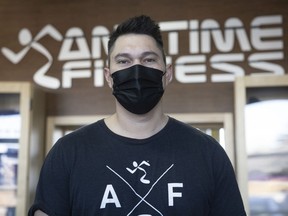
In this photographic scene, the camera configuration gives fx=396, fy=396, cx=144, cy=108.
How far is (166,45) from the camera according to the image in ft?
9.02

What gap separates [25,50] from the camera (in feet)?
9.52

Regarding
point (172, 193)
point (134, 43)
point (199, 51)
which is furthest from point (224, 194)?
point (199, 51)

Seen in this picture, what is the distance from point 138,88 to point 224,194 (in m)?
0.46

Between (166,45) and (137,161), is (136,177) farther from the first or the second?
(166,45)

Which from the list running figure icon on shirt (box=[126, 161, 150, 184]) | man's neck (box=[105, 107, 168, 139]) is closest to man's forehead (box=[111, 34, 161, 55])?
man's neck (box=[105, 107, 168, 139])

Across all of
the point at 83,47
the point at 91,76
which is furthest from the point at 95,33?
the point at 91,76

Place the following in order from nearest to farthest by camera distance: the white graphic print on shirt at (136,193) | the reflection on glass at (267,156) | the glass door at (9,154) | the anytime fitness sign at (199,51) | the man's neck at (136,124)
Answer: the white graphic print on shirt at (136,193) < the man's neck at (136,124) < the reflection on glass at (267,156) < the glass door at (9,154) < the anytime fitness sign at (199,51)

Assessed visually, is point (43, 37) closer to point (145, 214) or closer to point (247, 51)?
point (247, 51)

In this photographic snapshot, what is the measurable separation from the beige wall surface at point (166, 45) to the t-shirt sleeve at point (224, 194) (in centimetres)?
136

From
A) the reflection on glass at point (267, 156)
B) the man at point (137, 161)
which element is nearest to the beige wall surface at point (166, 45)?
the reflection on glass at point (267, 156)

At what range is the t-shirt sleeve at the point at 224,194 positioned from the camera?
1315 millimetres

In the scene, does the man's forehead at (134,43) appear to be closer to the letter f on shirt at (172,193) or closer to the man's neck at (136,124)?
the man's neck at (136,124)

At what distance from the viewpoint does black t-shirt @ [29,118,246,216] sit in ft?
4.02

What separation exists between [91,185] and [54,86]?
1692 millimetres
